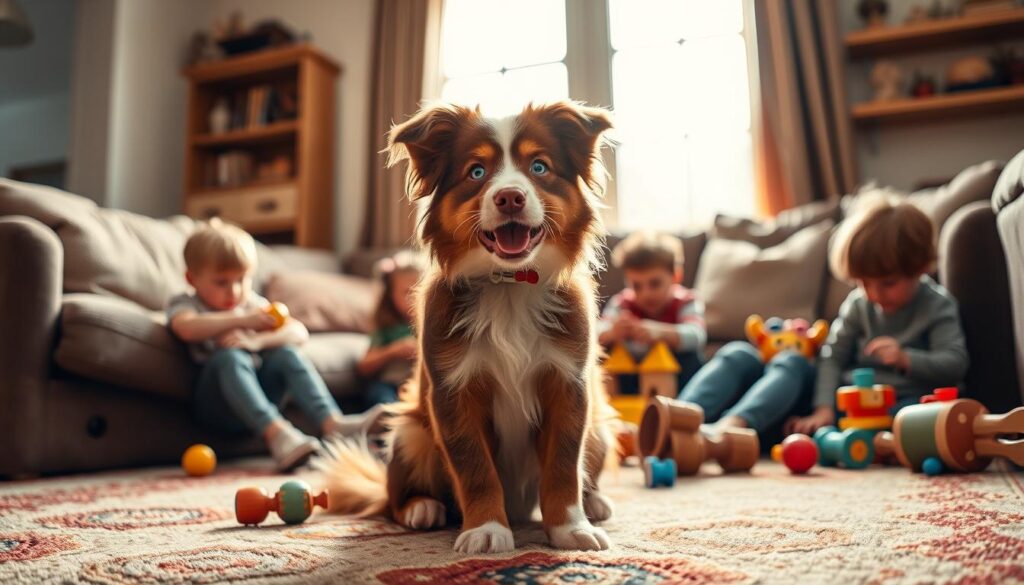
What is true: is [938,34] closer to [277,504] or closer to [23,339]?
[277,504]

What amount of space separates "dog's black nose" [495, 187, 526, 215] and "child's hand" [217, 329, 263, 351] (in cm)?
160

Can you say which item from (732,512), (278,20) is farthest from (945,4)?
(278,20)

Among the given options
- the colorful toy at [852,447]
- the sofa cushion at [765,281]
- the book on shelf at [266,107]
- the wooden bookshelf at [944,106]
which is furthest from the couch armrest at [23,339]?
the wooden bookshelf at [944,106]

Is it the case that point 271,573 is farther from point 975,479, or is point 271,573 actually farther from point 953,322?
point 953,322

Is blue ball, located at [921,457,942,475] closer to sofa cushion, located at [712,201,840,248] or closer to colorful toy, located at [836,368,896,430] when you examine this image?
colorful toy, located at [836,368,896,430]

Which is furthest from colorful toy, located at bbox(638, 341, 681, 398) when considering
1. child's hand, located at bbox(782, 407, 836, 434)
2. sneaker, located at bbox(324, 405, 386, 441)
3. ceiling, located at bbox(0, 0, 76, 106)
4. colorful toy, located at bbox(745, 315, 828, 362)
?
ceiling, located at bbox(0, 0, 76, 106)

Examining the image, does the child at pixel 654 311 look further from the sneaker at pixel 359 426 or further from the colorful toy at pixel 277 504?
the colorful toy at pixel 277 504

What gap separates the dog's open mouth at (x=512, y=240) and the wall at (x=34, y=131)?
27.3 feet

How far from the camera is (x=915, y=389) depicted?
2.22 m

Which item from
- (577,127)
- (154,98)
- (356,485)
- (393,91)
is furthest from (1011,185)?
(154,98)

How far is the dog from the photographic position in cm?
126

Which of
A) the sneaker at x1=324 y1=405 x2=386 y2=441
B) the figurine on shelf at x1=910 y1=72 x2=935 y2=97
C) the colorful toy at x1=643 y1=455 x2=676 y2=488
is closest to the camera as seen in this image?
the colorful toy at x1=643 y1=455 x2=676 y2=488

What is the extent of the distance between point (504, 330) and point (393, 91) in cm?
400

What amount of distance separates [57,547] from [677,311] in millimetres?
2151
